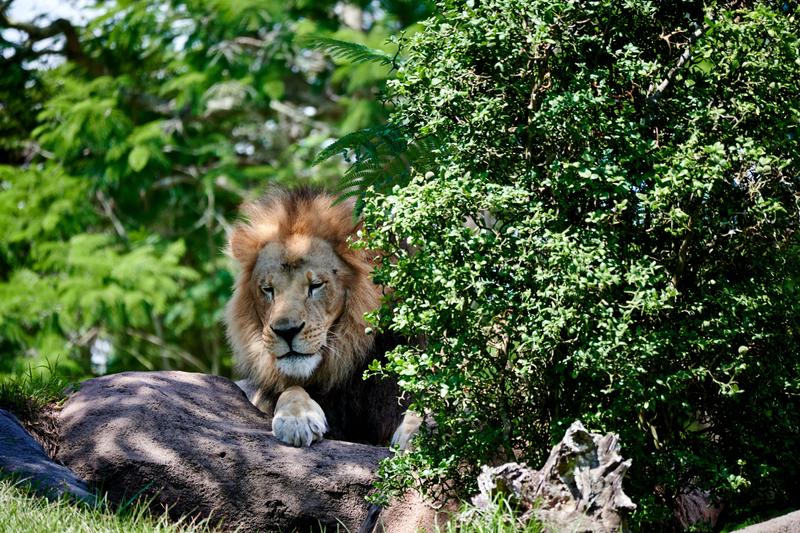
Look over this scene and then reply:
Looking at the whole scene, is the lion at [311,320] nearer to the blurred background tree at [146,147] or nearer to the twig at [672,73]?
the twig at [672,73]

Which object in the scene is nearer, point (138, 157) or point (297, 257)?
point (297, 257)

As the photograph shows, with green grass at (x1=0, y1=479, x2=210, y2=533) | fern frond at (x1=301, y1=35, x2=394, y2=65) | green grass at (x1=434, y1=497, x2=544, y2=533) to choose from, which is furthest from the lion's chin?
green grass at (x1=434, y1=497, x2=544, y2=533)

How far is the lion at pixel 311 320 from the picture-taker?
580 centimetres

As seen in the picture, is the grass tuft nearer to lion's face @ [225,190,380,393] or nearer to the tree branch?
lion's face @ [225,190,380,393]

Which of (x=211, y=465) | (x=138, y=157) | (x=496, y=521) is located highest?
(x=496, y=521)

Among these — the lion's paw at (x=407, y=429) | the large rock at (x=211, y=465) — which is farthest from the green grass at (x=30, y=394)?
the lion's paw at (x=407, y=429)

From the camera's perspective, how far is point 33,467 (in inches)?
190

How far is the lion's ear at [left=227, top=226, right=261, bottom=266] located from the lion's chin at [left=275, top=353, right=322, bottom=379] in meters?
0.77

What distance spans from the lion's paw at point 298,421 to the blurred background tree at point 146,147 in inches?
265

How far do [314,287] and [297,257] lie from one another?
8.2 inches

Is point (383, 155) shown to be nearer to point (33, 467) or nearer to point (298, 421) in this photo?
point (298, 421)

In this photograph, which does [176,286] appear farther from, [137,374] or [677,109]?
[677,109]

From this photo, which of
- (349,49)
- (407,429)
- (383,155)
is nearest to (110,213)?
(349,49)

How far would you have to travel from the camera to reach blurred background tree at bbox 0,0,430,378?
13250mm
